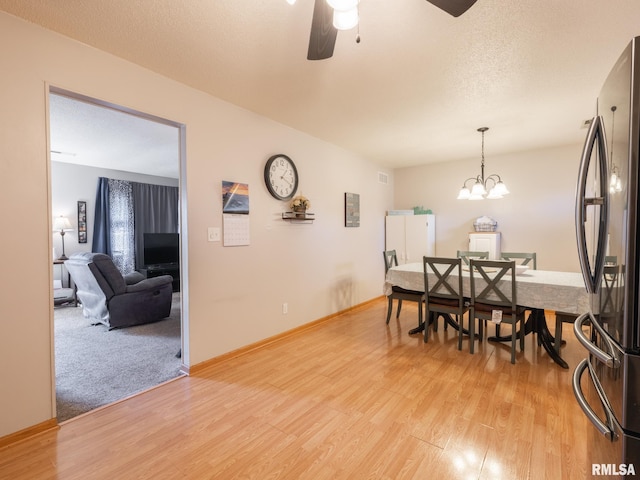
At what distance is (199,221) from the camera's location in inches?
107

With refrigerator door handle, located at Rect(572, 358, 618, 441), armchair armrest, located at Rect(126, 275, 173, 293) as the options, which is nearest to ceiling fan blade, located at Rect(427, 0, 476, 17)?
refrigerator door handle, located at Rect(572, 358, 618, 441)

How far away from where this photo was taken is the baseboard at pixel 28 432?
1.74 meters

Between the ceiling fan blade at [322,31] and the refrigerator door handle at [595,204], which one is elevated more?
the ceiling fan blade at [322,31]

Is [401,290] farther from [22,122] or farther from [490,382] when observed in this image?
[22,122]

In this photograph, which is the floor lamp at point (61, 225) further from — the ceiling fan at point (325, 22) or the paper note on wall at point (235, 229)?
the ceiling fan at point (325, 22)

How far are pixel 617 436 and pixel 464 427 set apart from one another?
45.7 inches

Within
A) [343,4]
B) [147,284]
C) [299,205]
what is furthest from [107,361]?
[343,4]

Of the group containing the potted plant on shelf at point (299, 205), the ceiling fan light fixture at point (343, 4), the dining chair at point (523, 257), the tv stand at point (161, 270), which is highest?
the ceiling fan light fixture at point (343, 4)

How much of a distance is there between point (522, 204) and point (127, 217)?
7597 mm

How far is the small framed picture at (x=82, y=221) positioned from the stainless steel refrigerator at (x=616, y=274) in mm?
7464

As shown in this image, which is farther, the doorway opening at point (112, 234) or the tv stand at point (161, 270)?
the tv stand at point (161, 270)

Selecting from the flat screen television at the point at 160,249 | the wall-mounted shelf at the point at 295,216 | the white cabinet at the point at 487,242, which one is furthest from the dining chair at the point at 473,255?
the flat screen television at the point at 160,249

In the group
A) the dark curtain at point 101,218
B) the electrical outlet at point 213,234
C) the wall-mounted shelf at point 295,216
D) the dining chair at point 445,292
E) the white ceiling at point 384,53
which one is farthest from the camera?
the dark curtain at point 101,218

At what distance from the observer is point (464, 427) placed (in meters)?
1.90
